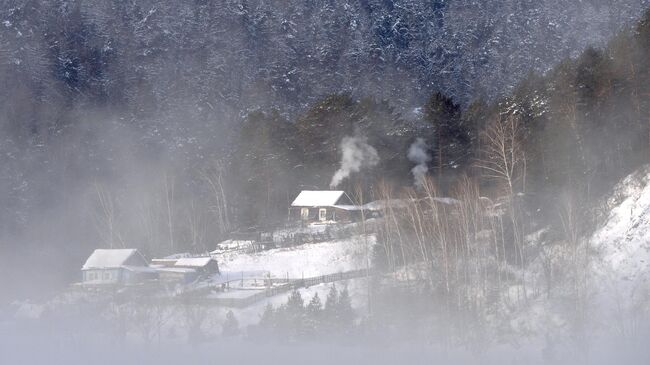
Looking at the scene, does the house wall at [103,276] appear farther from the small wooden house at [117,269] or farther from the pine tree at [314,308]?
the pine tree at [314,308]

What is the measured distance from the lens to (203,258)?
141ft

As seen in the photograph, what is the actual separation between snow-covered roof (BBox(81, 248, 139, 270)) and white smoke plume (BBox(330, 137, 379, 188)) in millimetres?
18080

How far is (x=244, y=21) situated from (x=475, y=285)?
131104 millimetres

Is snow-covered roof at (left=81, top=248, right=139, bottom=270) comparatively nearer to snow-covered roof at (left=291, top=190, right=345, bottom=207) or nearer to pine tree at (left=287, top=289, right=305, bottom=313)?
snow-covered roof at (left=291, top=190, right=345, bottom=207)

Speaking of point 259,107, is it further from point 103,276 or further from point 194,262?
point 194,262

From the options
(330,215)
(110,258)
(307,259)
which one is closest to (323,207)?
(330,215)

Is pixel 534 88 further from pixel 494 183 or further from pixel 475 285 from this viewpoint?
pixel 475 285

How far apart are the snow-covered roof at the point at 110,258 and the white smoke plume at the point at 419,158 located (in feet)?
66.9

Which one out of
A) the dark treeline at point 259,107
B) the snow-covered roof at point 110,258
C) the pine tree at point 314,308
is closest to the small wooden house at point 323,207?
the dark treeline at point 259,107

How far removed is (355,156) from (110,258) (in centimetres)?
2003

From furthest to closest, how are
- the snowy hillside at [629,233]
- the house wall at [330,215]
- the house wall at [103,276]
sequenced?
1. the house wall at [330,215]
2. the house wall at [103,276]
3. the snowy hillside at [629,233]

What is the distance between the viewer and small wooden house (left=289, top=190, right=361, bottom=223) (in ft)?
169

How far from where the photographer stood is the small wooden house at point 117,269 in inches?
1663

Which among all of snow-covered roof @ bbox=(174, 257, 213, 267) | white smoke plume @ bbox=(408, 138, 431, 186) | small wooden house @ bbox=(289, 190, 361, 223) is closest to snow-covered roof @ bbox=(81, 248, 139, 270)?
snow-covered roof @ bbox=(174, 257, 213, 267)
